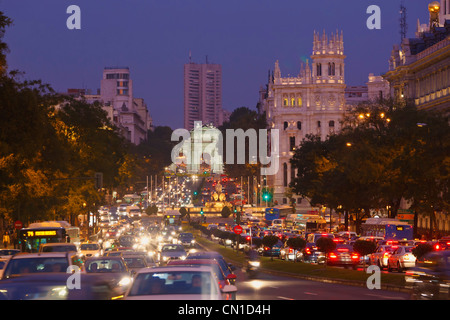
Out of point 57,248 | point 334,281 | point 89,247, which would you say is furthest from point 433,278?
point 89,247

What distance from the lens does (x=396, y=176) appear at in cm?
5991

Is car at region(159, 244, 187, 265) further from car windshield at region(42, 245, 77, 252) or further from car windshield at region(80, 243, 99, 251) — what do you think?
car windshield at region(80, 243, 99, 251)

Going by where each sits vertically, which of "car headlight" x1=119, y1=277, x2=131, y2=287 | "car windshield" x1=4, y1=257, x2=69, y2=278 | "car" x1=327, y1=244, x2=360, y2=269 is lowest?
"car" x1=327, y1=244, x2=360, y2=269

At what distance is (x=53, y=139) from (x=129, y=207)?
109303 mm

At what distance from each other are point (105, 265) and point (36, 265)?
4.05 meters

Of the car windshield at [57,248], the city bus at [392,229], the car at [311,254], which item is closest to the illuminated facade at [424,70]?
the city bus at [392,229]

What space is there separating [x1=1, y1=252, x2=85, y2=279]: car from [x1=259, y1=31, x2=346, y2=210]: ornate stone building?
481 feet

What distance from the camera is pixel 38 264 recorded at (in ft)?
72.9

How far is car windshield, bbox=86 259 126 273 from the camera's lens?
25750 mm

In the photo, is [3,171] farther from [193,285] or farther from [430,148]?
[193,285]

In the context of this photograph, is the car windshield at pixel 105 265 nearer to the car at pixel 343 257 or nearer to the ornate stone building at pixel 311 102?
the car at pixel 343 257

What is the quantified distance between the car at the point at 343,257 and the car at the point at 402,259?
409cm

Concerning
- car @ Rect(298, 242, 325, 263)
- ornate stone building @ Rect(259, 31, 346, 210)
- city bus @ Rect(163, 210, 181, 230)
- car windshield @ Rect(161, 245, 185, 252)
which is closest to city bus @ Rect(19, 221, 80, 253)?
car windshield @ Rect(161, 245, 185, 252)

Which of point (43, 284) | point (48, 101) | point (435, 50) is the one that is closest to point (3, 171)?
point (48, 101)
